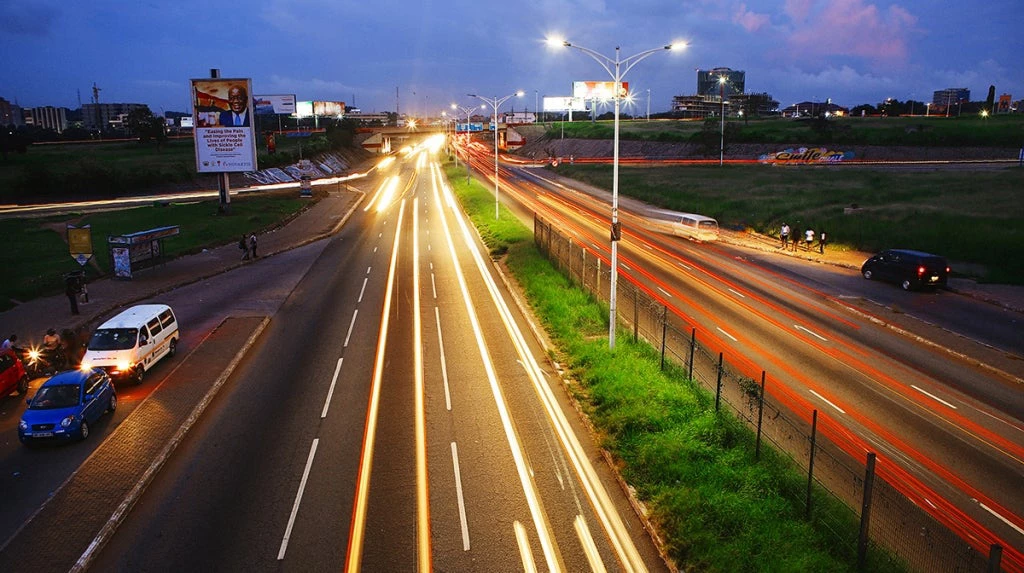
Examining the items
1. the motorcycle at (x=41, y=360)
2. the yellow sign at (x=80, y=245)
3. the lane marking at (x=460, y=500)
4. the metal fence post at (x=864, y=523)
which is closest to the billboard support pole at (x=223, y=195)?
the yellow sign at (x=80, y=245)

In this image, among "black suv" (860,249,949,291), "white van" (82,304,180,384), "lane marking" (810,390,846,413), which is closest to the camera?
"lane marking" (810,390,846,413)

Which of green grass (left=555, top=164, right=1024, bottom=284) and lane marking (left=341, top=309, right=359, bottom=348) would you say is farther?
green grass (left=555, top=164, right=1024, bottom=284)

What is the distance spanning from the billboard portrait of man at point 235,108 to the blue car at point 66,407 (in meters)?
42.2

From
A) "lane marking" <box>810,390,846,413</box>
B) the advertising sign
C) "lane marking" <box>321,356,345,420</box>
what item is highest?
the advertising sign

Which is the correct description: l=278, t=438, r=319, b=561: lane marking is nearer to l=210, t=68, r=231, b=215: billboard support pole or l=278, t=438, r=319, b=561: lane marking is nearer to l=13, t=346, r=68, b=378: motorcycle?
l=13, t=346, r=68, b=378: motorcycle

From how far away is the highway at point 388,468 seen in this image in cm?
1162

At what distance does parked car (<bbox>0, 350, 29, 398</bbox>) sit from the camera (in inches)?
751

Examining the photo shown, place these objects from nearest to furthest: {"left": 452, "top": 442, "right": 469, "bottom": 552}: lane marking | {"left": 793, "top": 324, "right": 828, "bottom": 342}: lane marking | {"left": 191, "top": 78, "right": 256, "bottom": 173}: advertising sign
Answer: {"left": 452, "top": 442, "right": 469, "bottom": 552}: lane marking < {"left": 793, "top": 324, "right": 828, "bottom": 342}: lane marking < {"left": 191, "top": 78, "right": 256, "bottom": 173}: advertising sign

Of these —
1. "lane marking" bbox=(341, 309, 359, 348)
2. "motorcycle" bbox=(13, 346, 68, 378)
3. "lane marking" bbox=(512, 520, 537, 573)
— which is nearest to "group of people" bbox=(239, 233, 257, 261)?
"lane marking" bbox=(341, 309, 359, 348)

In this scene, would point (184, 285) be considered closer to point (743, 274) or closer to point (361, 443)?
point (361, 443)

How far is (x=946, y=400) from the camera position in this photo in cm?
1775

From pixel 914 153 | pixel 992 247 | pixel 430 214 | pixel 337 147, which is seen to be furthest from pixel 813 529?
pixel 337 147

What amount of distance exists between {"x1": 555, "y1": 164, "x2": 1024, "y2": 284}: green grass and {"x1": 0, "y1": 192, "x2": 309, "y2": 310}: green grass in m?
36.6

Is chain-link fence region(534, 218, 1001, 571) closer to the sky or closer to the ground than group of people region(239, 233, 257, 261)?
closer to the ground
